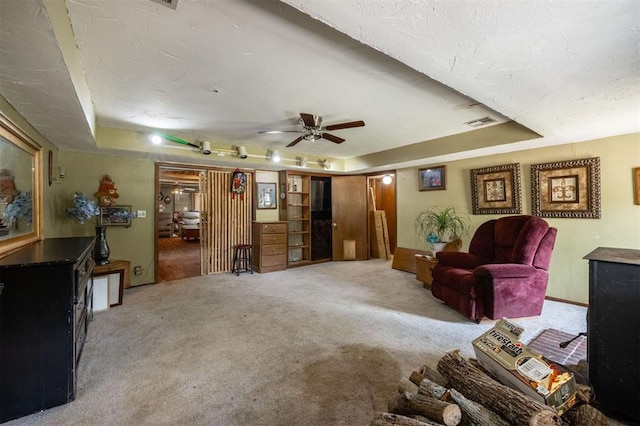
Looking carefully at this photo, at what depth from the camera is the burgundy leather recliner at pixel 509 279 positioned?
2.70m

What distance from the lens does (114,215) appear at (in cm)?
399

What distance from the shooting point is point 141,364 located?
2049 mm

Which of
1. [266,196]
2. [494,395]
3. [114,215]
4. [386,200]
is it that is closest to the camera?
[494,395]

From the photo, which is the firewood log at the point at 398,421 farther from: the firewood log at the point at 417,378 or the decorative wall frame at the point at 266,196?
the decorative wall frame at the point at 266,196

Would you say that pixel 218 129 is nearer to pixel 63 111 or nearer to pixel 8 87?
pixel 63 111

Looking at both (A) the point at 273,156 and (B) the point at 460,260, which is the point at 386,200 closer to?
(A) the point at 273,156

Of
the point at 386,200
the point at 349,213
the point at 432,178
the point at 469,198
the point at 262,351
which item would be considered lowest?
the point at 262,351

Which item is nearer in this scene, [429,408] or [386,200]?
[429,408]

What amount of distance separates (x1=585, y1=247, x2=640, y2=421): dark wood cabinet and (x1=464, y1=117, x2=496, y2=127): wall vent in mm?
2282

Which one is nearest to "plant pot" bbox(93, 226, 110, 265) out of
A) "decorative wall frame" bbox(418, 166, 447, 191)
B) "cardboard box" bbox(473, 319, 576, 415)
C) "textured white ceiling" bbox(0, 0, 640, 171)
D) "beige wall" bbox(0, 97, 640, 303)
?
"beige wall" bbox(0, 97, 640, 303)

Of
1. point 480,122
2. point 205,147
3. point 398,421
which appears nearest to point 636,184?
point 480,122

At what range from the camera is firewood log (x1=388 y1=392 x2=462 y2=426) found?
3.64 feet

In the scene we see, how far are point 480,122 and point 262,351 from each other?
3699 millimetres

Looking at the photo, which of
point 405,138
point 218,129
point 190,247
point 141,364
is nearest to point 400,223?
point 405,138
